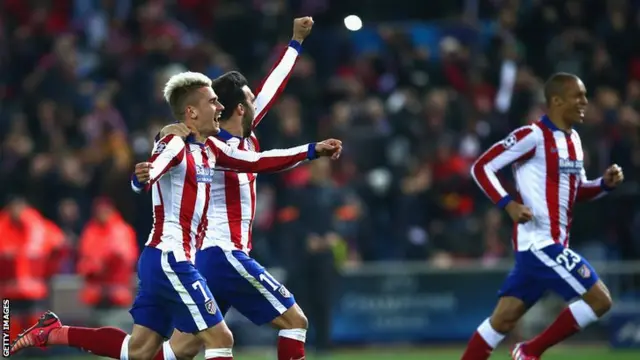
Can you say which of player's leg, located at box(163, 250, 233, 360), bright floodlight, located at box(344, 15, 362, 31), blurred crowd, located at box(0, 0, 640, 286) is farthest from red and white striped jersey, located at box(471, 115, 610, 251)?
blurred crowd, located at box(0, 0, 640, 286)

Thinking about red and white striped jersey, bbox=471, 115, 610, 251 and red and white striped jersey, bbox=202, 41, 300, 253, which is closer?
red and white striped jersey, bbox=202, 41, 300, 253

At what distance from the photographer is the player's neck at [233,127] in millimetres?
10273

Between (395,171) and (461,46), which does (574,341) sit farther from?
A: (461,46)

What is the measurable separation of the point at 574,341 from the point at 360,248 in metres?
2.85

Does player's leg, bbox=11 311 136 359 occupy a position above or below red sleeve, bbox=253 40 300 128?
below

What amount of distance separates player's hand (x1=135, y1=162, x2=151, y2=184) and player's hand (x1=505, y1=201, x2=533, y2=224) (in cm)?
331

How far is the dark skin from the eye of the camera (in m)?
11.0

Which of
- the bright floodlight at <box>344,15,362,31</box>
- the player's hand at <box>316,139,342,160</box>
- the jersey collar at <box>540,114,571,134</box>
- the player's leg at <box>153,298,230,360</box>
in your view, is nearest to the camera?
the player's hand at <box>316,139,342,160</box>

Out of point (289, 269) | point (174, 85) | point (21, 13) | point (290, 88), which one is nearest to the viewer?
point (174, 85)

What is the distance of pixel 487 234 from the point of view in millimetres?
17438

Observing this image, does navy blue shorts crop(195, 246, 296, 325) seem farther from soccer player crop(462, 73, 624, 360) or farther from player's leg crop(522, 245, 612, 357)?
player's leg crop(522, 245, 612, 357)

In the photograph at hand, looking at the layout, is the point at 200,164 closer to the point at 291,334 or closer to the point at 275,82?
the point at 291,334

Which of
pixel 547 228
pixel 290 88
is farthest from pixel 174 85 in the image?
pixel 290 88

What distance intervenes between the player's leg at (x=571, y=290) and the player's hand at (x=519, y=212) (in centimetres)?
36
